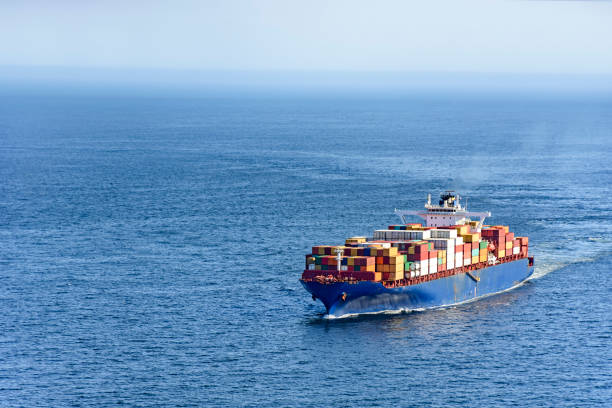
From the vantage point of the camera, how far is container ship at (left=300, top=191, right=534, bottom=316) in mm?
80188

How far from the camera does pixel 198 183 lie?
5733 inches

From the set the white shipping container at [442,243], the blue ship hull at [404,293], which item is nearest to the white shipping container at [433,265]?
the blue ship hull at [404,293]

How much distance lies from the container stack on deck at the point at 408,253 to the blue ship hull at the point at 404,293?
1088 mm

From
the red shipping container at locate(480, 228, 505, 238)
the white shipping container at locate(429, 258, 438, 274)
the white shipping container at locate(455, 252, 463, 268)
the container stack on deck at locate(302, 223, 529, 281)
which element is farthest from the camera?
the red shipping container at locate(480, 228, 505, 238)

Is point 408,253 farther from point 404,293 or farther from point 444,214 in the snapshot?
point 444,214

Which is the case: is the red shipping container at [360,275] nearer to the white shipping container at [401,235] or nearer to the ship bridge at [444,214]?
the white shipping container at [401,235]

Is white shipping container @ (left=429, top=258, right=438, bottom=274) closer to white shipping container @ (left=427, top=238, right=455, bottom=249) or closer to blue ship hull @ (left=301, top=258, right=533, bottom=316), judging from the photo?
blue ship hull @ (left=301, top=258, right=533, bottom=316)

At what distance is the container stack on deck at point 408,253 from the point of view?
266 feet

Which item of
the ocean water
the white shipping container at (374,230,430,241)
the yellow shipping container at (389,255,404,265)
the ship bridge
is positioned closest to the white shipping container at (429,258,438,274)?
the white shipping container at (374,230,430,241)

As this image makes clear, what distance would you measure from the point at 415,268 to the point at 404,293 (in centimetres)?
293

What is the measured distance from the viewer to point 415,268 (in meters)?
84.0

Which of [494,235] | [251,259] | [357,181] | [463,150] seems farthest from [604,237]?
[463,150]

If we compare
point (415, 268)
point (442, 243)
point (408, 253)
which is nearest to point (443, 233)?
point (442, 243)

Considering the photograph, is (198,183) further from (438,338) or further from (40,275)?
(438,338)
